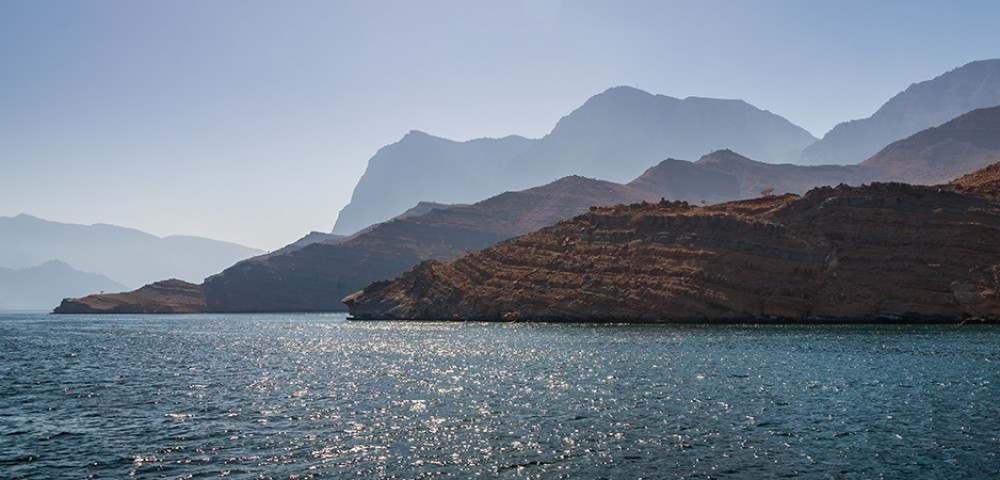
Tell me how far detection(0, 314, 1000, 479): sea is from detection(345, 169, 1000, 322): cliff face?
40032 mm

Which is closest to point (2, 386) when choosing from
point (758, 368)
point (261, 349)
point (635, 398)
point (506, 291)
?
point (261, 349)

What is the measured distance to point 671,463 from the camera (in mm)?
31250

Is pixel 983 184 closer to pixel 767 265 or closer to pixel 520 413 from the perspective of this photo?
pixel 767 265

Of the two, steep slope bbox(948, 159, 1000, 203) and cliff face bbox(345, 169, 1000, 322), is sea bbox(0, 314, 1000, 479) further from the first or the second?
steep slope bbox(948, 159, 1000, 203)

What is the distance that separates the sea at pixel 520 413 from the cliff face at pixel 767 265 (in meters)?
40.0

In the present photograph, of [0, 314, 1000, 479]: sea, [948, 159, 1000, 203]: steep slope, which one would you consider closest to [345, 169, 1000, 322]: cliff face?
[948, 159, 1000, 203]: steep slope

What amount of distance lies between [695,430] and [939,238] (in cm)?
10995

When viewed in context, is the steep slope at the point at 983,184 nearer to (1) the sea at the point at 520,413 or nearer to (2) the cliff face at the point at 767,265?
(2) the cliff face at the point at 767,265

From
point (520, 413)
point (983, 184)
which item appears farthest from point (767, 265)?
point (520, 413)

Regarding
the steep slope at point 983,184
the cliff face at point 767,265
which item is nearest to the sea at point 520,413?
the cliff face at point 767,265

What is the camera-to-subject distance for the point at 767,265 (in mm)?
130625

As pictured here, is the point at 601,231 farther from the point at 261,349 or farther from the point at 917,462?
the point at 917,462

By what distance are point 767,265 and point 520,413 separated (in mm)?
99681

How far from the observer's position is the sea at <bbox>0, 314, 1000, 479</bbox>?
31.4 meters
